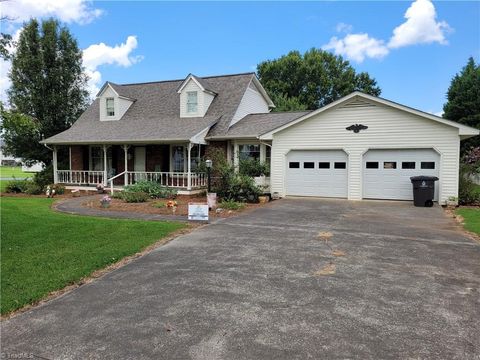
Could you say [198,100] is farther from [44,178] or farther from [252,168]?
[44,178]

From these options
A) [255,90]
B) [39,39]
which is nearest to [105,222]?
[255,90]

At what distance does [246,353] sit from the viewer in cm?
337

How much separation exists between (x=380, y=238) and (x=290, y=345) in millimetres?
5335

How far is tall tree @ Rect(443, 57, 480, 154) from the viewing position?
3111 cm

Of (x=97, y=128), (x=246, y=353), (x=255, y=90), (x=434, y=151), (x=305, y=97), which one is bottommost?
(x=246, y=353)

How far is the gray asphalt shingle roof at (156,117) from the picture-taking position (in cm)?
1798

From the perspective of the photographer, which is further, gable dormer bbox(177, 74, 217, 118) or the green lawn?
gable dormer bbox(177, 74, 217, 118)

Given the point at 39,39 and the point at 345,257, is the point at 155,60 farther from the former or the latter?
the point at 345,257

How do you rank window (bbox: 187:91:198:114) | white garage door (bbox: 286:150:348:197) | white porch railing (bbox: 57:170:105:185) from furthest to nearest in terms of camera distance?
white porch railing (bbox: 57:170:105:185)
window (bbox: 187:91:198:114)
white garage door (bbox: 286:150:348:197)

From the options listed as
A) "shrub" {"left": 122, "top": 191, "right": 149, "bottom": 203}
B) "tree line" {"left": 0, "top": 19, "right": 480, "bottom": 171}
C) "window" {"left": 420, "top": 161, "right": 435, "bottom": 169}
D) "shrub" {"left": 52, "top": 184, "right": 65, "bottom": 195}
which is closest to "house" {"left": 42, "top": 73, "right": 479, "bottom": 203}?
"window" {"left": 420, "top": 161, "right": 435, "bottom": 169}

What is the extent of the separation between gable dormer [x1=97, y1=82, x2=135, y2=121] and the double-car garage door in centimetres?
1140

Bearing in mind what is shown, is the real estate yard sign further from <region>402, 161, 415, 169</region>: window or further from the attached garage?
<region>402, 161, 415, 169</region>: window

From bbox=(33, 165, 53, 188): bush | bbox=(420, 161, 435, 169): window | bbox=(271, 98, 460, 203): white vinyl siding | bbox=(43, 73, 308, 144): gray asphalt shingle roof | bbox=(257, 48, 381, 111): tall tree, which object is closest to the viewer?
bbox=(271, 98, 460, 203): white vinyl siding

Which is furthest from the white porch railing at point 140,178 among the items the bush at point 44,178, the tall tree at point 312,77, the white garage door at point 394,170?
the tall tree at point 312,77
